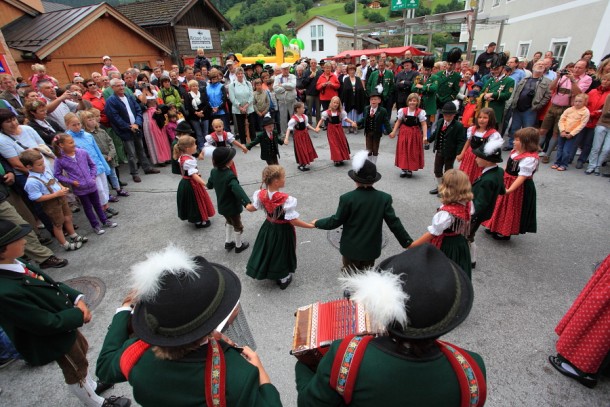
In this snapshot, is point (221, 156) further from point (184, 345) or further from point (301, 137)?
point (301, 137)

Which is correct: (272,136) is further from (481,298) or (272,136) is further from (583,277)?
(583,277)

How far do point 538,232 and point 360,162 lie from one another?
3.72 metres

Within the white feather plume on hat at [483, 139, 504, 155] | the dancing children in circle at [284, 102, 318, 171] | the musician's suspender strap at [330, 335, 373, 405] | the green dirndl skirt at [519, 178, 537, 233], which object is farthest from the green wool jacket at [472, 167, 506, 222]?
the dancing children in circle at [284, 102, 318, 171]

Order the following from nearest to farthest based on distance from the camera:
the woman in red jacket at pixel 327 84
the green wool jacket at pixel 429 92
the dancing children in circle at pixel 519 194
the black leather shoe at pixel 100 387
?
the black leather shoe at pixel 100 387 → the dancing children in circle at pixel 519 194 → the green wool jacket at pixel 429 92 → the woman in red jacket at pixel 327 84

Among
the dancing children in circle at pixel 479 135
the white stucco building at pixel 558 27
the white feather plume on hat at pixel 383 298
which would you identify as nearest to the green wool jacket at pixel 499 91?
the dancing children in circle at pixel 479 135

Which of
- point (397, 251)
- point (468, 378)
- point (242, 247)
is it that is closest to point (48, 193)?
point (242, 247)

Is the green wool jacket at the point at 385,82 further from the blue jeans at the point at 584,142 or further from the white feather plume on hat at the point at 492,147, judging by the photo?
the white feather plume on hat at the point at 492,147

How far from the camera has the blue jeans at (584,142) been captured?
7020 mm

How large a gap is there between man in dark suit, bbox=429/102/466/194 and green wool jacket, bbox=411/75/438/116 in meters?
3.59

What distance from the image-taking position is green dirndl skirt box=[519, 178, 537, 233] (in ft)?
14.4

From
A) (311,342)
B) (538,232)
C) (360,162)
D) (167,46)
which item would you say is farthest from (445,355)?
(167,46)

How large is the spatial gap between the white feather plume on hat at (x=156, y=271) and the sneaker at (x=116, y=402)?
1967 mm

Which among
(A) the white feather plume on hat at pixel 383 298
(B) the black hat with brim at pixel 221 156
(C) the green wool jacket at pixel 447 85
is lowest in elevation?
(B) the black hat with brim at pixel 221 156

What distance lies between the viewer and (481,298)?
3.72 meters
